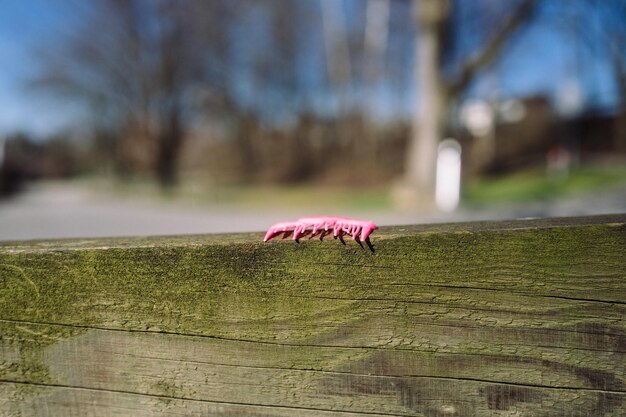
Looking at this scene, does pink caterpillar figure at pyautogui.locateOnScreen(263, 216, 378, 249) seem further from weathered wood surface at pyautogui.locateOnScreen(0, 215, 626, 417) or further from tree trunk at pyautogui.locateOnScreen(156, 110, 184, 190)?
tree trunk at pyautogui.locateOnScreen(156, 110, 184, 190)

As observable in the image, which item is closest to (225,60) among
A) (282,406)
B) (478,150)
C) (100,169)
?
(100,169)

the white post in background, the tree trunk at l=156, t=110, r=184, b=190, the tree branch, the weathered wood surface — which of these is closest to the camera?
the weathered wood surface

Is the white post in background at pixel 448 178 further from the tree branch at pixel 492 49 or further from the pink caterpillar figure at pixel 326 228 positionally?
the pink caterpillar figure at pixel 326 228

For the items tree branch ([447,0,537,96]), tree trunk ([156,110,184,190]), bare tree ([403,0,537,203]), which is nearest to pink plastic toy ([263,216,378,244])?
bare tree ([403,0,537,203])

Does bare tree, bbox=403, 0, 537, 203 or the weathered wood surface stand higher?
bare tree, bbox=403, 0, 537, 203

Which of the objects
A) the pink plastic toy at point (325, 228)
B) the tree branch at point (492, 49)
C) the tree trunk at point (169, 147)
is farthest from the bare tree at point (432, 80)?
the tree trunk at point (169, 147)

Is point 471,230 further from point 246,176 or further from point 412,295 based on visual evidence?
point 246,176

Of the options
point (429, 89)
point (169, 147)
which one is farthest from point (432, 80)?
point (169, 147)
